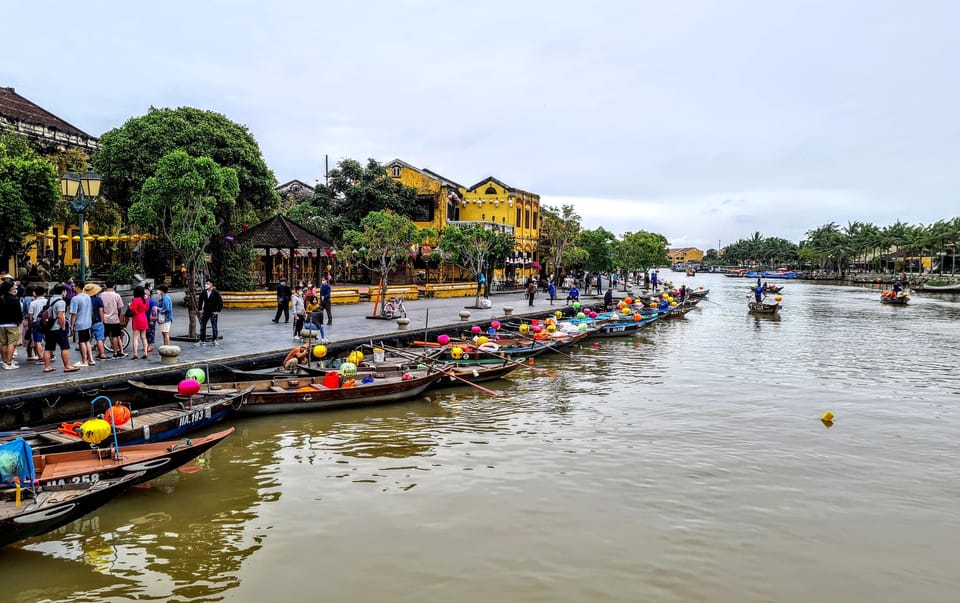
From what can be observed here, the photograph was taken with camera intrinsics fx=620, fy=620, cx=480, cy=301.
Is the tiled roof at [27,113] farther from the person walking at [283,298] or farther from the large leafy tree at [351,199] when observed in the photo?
the person walking at [283,298]

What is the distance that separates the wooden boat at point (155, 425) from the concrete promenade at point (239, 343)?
1.40 metres

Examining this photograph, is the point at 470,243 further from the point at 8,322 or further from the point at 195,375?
the point at 8,322

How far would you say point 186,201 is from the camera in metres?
16.8

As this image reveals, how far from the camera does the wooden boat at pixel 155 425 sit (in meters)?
9.43

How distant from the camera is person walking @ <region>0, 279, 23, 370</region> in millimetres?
12656

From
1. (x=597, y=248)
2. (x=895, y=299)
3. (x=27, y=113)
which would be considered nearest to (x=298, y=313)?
(x=27, y=113)

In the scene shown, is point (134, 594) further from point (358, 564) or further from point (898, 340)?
point (898, 340)

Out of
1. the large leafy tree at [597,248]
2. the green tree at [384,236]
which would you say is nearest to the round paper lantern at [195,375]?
the green tree at [384,236]

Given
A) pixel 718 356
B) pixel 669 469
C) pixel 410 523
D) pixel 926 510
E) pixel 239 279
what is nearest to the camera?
pixel 410 523

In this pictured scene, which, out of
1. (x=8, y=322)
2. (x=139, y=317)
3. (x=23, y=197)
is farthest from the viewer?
(x=23, y=197)

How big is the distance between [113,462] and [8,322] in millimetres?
6279

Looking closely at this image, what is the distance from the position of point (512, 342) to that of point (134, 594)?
1697 cm

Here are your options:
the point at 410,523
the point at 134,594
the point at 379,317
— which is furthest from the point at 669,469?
the point at 379,317

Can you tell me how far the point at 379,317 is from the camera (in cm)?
2517
